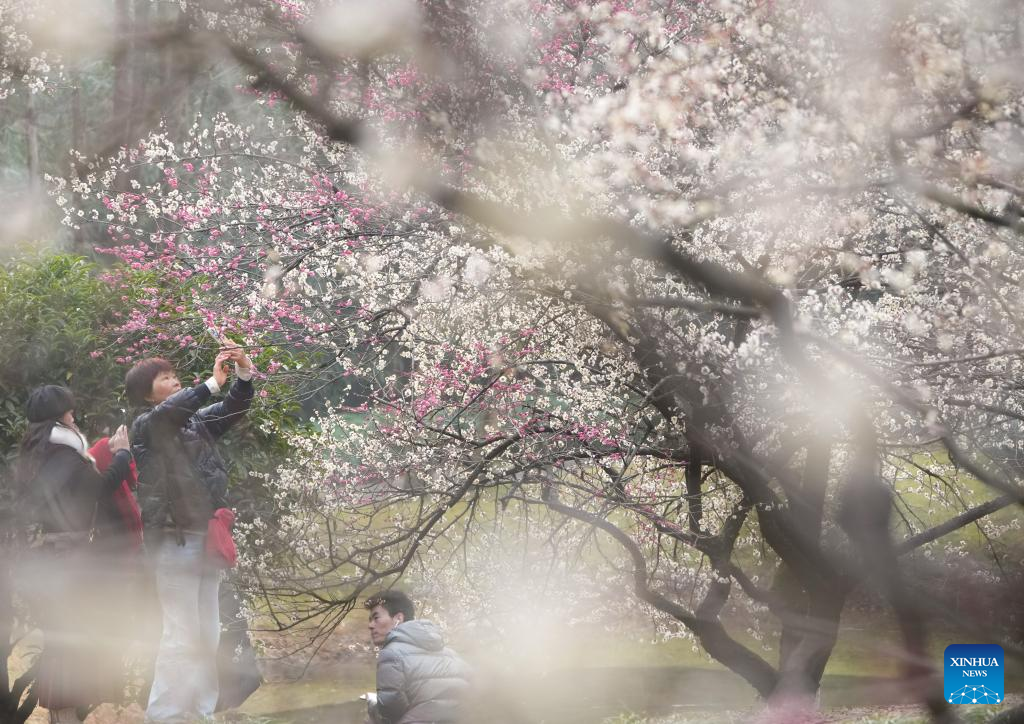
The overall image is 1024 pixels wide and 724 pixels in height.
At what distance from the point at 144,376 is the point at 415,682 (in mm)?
1876

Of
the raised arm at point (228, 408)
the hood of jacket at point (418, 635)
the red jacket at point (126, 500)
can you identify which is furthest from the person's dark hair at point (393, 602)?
the red jacket at point (126, 500)

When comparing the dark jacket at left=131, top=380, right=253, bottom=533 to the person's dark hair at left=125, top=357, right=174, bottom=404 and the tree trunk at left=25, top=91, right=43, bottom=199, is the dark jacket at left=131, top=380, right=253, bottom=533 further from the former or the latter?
the tree trunk at left=25, top=91, right=43, bottom=199

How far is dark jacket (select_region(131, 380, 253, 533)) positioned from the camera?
4.78m

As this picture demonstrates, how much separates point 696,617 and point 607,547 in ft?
18.2

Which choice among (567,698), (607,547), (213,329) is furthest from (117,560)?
(607,547)

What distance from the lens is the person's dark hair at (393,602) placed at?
15.5 ft

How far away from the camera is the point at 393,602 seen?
474 centimetres

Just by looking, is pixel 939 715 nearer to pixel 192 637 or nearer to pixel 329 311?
pixel 192 637

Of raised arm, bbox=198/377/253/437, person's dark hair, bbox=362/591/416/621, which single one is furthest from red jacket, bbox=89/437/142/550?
person's dark hair, bbox=362/591/416/621

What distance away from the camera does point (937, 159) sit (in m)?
3.69

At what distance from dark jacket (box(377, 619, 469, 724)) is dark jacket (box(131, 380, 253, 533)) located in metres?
1.04

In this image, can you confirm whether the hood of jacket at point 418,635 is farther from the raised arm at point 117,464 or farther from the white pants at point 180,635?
the raised arm at point 117,464

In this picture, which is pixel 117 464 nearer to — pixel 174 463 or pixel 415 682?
pixel 174 463

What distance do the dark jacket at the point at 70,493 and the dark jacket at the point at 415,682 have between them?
59.1 inches
